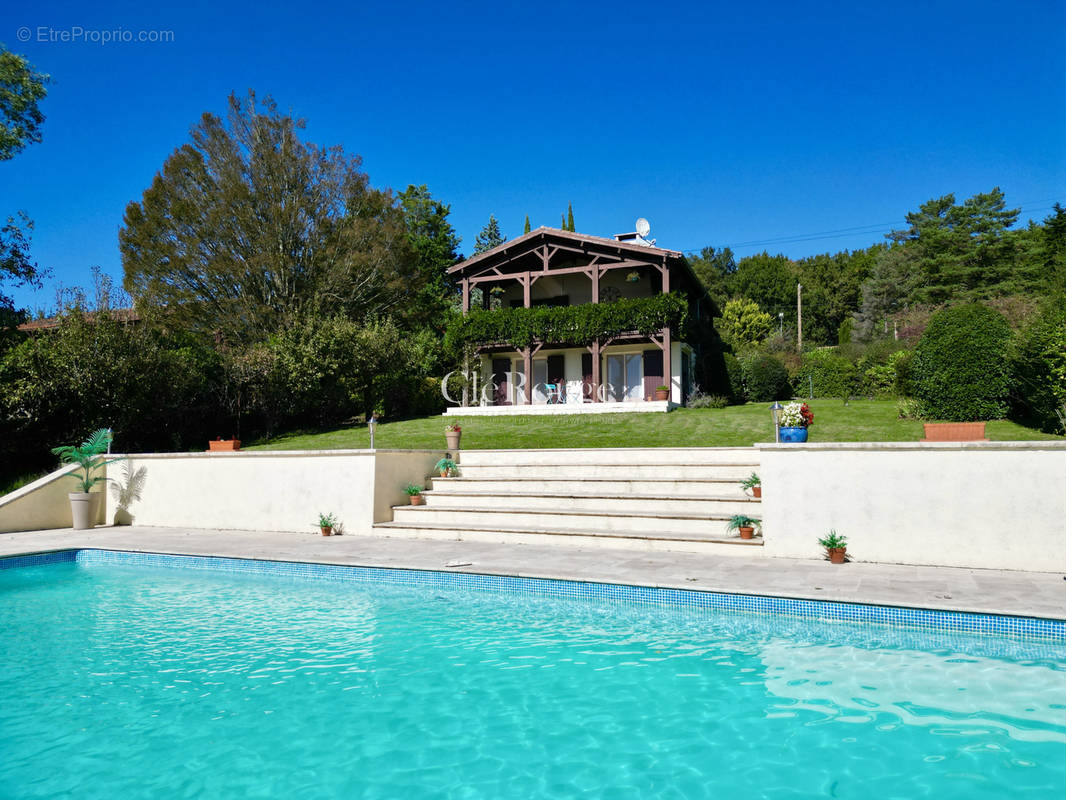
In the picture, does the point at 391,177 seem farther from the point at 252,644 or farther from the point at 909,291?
the point at 909,291

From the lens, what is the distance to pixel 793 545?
7.86m

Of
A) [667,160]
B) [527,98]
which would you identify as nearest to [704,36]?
[527,98]

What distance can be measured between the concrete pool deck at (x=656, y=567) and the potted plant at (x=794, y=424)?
1.85 meters

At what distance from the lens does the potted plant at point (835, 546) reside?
7.45m

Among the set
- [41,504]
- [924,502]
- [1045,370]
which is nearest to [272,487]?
[41,504]

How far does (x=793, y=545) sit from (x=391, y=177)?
94.3 ft

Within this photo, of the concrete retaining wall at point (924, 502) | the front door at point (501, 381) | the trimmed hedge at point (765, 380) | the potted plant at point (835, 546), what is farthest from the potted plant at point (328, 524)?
the trimmed hedge at point (765, 380)

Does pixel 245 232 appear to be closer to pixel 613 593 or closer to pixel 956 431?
pixel 613 593

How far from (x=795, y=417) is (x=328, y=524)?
24.2 ft

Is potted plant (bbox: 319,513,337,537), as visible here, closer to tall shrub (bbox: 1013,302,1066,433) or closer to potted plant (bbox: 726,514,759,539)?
potted plant (bbox: 726,514,759,539)

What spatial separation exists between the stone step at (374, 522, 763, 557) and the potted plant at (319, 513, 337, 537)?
0.81m

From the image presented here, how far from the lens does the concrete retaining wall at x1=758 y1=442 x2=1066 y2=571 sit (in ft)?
22.4

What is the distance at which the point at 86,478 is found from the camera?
39.9 ft

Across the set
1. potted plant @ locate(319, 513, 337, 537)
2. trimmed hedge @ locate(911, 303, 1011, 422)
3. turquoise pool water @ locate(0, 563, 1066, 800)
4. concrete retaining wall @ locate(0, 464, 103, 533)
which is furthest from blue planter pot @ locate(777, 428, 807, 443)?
concrete retaining wall @ locate(0, 464, 103, 533)
